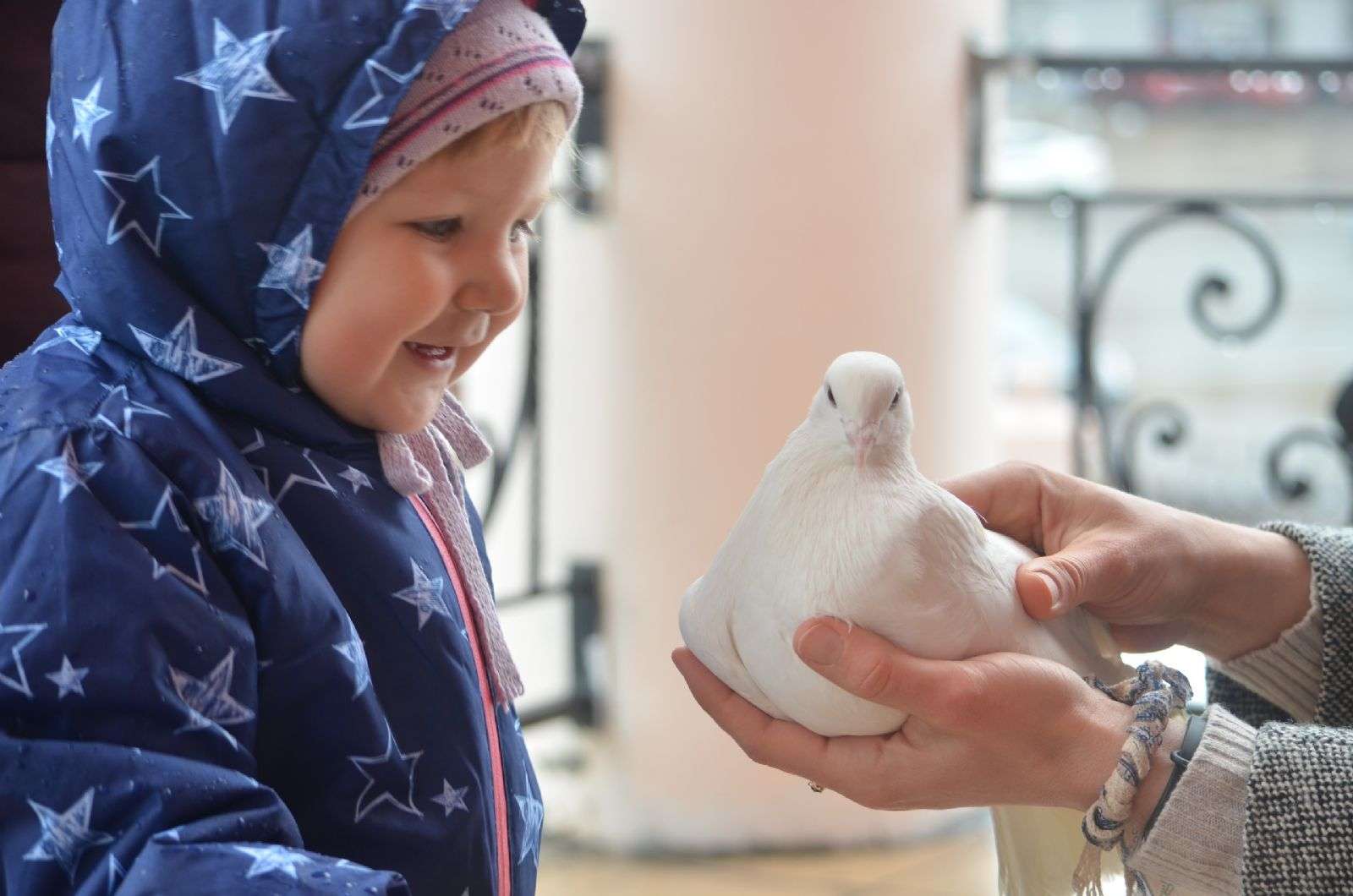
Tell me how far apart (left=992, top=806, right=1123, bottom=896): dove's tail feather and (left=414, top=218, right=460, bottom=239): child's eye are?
508mm

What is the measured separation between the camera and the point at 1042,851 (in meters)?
0.91

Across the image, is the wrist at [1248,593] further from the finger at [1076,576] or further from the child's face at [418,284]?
the child's face at [418,284]

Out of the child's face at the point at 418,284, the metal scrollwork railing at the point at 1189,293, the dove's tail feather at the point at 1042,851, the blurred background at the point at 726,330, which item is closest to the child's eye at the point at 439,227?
the child's face at the point at 418,284

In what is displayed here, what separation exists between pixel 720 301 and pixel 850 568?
3.42ft

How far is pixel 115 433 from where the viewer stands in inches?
24.4

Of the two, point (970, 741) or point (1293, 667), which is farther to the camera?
point (1293, 667)

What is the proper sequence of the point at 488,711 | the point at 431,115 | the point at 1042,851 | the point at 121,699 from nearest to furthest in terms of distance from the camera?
the point at 121,699 → the point at 431,115 → the point at 488,711 → the point at 1042,851

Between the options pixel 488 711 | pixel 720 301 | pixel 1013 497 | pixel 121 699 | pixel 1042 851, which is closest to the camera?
pixel 121 699

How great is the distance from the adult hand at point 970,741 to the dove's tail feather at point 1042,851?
0.21ft

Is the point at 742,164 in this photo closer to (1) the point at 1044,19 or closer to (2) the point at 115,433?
(2) the point at 115,433

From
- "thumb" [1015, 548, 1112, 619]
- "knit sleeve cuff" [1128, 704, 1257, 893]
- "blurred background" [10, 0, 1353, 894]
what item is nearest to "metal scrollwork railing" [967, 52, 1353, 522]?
"blurred background" [10, 0, 1353, 894]

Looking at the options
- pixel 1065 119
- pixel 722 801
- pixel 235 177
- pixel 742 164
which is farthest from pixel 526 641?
pixel 1065 119

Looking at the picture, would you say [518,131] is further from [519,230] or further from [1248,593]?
[1248,593]

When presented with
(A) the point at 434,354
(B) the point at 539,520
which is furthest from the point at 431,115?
(B) the point at 539,520
